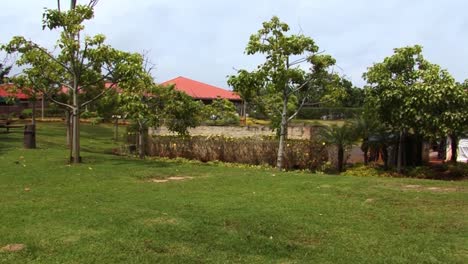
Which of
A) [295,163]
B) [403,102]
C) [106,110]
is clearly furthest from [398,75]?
Answer: [106,110]

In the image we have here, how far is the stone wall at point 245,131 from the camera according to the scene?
66.6 feet

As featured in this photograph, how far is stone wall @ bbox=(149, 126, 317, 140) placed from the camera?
2031 cm

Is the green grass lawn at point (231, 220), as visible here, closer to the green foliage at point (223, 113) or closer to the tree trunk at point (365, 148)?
the tree trunk at point (365, 148)

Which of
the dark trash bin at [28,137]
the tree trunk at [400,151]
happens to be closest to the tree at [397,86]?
the tree trunk at [400,151]

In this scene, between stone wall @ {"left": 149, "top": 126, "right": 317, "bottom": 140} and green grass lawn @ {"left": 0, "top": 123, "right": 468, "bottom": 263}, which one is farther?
stone wall @ {"left": 149, "top": 126, "right": 317, "bottom": 140}

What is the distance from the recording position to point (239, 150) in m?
17.3

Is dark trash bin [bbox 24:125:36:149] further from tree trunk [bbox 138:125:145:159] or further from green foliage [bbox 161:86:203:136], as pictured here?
green foliage [bbox 161:86:203:136]

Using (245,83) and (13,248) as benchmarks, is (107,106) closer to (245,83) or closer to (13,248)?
(245,83)

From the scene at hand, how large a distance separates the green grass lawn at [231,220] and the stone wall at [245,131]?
923 cm

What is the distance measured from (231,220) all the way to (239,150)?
10566 mm

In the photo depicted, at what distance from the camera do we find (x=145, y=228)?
6.25 metres

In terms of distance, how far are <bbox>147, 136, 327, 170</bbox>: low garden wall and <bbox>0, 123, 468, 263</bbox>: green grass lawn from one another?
4.86 m

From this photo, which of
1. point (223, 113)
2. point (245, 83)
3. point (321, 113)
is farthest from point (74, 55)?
point (321, 113)

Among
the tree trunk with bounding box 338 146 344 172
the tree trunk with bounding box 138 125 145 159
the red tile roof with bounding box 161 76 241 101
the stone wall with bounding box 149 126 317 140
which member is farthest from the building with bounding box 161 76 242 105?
the tree trunk with bounding box 338 146 344 172
